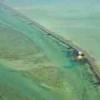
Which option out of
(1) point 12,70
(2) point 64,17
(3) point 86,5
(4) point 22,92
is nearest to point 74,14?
(2) point 64,17

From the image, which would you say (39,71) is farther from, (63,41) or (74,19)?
(74,19)

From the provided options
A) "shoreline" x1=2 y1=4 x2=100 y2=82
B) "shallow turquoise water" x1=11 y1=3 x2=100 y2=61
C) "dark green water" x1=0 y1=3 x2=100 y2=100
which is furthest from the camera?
"shallow turquoise water" x1=11 y1=3 x2=100 y2=61

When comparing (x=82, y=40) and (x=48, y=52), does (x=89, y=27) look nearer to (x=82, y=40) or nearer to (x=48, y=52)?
(x=82, y=40)

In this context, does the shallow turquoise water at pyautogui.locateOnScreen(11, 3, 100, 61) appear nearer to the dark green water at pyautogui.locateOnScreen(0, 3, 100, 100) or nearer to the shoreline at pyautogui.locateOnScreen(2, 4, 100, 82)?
the shoreline at pyautogui.locateOnScreen(2, 4, 100, 82)

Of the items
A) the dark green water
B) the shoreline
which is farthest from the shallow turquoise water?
the dark green water

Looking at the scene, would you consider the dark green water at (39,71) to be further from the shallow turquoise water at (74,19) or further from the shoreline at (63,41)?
the shallow turquoise water at (74,19)

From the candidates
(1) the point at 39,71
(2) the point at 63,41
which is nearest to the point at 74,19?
(2) the point at 63,41

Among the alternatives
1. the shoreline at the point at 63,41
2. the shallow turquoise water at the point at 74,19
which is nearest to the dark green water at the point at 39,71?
the shoreline at the point at 63,41

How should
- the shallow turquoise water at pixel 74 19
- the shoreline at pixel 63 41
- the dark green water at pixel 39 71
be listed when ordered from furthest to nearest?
the shallow turquoise water at pixel 74 19 < the shoreline at pixel 63 41 < the dark green water at pixel 39 71
